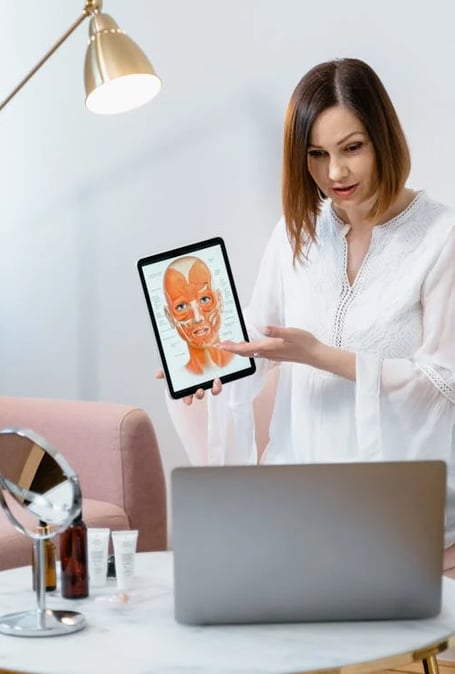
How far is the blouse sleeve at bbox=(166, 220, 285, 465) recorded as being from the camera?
2379 mm

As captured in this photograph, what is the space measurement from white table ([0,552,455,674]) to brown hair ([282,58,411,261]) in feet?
3.05

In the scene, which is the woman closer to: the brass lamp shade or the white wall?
the brass lamp shade

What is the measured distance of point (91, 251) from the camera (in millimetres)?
3447

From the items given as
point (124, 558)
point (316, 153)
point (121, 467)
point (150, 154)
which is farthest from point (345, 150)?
point (150, 154)

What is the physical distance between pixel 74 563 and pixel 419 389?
0.79 m

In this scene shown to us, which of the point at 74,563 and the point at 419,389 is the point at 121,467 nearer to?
the point at 419,389

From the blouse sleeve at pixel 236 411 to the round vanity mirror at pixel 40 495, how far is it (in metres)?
0.89

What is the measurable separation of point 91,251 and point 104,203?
15 centimetres

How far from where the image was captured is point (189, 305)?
2.15 metres

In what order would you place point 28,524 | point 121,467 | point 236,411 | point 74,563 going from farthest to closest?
point 121,467, point 28,524, point 236,411, point 74,563

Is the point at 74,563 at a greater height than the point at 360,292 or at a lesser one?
lesser

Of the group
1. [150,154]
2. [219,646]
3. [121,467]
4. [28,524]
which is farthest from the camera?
[150,154]

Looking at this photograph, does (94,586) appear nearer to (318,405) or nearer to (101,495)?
(318,405)

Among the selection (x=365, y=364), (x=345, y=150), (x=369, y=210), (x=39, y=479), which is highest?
(x=345, y=150)
